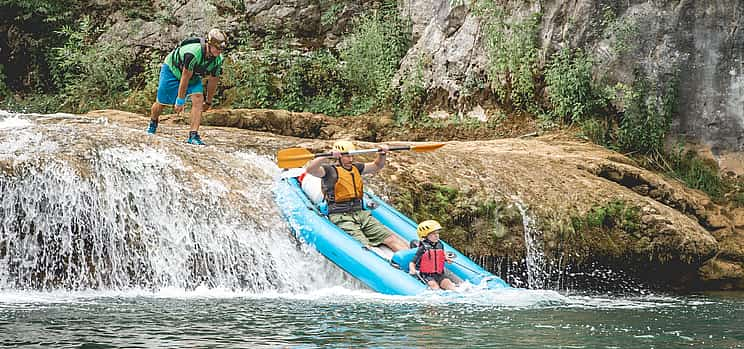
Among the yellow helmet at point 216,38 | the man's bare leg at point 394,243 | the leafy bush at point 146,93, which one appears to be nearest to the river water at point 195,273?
the man's bare leg at point 394,243

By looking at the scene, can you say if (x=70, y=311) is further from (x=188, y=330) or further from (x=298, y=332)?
(x=298, y=332)

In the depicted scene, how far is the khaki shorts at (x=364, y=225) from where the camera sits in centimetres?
702

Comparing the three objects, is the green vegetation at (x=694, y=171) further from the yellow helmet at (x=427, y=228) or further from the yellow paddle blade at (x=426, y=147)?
the yellow helmet at (x=427, y=228)

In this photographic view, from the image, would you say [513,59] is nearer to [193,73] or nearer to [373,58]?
[373,58]

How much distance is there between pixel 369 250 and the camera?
652cm

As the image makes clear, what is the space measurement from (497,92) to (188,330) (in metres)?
7.63

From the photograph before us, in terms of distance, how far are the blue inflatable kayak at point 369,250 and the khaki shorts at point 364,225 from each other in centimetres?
9

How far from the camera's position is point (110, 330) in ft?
13.9

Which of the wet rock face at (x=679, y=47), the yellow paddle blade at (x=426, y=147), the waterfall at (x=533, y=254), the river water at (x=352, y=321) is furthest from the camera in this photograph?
the wet rock face at (x=679, y=47)

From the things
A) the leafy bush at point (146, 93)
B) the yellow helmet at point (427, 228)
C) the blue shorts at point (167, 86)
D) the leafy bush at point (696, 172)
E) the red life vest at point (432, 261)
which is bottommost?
the red life vest at point (432, 261)

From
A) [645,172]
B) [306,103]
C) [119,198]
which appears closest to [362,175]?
[119,198]

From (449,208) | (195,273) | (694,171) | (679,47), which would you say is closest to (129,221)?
(195,273)

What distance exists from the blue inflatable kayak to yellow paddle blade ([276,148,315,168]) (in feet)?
0.51

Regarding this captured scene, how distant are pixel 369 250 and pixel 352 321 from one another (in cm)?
185
